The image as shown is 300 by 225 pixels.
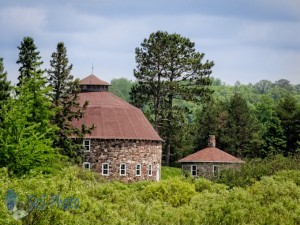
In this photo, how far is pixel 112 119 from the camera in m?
63.4

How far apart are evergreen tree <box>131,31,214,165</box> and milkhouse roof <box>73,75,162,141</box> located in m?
6.58

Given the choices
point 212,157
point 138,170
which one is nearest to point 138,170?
point 138,170

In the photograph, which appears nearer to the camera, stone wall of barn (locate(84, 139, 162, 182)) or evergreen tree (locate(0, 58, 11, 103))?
evergreen tree (locate(0, 58, 11, 103))

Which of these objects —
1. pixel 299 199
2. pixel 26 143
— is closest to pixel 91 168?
pixel 26 143

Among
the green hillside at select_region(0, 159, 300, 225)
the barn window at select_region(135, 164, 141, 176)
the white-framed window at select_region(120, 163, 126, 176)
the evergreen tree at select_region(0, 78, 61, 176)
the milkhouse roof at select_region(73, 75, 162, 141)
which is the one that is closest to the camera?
the green hillside at select_region(0, 159, 300, 225)

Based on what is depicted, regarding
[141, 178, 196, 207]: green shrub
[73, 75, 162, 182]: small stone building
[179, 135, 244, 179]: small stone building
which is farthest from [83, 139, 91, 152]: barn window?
[141, 178, 196, 207]: green shrub

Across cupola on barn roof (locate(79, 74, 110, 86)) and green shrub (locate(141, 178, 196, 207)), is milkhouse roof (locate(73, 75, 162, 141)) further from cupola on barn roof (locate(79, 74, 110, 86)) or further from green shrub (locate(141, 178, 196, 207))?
green shrub (locate(141, 178, 196, 207))

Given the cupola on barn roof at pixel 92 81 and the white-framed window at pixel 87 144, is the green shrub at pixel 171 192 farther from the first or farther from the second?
the cupola on barn roof at pixel 92 81

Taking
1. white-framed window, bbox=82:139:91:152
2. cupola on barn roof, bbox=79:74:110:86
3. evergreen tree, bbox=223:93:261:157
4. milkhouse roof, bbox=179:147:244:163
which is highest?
cupola on barn roof, bbox=79:74:110:86

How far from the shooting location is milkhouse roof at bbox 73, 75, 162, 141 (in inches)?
2431

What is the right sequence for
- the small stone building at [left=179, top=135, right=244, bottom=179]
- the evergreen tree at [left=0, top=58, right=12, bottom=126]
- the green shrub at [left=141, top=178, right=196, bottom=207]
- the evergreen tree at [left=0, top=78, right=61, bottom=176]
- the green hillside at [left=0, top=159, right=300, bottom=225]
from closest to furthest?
the green hillside at [left=0, top=159, right=300, bottom=225] < the evergreen tree at [left=0, top=78, right=61, bottom=176] < the green shrub at [left=141, top=178, right=196, bottom=207] < the evergreen tree at [left=0, top=58, right=12, bottom=126] < the small stone building at [left=179, top=135, right=244, bottom=179]

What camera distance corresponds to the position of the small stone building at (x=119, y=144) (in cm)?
6141

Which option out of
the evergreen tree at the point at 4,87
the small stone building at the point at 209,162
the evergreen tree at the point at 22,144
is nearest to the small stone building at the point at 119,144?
the small stone building at the point at 209,162

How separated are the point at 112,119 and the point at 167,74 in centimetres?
1314
